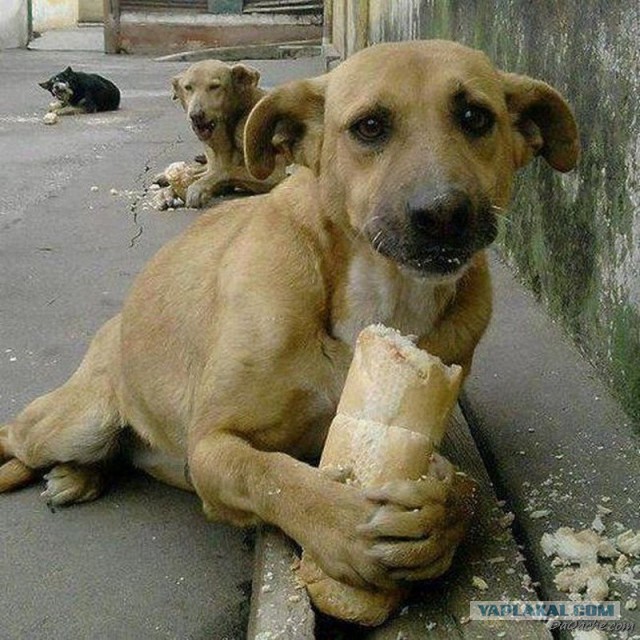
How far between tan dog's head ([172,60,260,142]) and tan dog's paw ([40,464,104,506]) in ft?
17.3

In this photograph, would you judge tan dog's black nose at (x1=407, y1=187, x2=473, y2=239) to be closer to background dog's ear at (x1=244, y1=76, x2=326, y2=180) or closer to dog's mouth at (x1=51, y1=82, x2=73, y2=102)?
background dog's ear at (x1=244, y1=76, x2=326, y2=180)

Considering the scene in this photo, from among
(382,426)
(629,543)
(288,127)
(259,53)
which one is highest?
(288,127)

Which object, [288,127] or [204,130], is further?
[204,130]

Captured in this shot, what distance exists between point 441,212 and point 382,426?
49 centimetres

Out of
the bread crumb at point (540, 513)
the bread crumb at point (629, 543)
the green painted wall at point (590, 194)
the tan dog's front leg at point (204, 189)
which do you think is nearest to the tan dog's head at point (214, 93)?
the tan dog's front leg at point (204, 189)

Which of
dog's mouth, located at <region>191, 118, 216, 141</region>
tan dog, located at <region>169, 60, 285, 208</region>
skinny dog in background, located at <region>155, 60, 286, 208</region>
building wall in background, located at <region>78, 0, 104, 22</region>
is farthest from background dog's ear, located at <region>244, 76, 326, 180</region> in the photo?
building wall in background, located at <region>78, 0, 104, 22</region>

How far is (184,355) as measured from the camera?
2.94 meters

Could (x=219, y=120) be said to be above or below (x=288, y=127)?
below

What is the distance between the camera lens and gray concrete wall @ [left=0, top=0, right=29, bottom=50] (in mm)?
22656

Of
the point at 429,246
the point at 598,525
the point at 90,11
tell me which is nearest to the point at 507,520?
the point at 598,525

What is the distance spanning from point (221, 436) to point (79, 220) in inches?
184

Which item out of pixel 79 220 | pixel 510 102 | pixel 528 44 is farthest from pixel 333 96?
pixel 79 220

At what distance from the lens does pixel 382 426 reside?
219 centimetres

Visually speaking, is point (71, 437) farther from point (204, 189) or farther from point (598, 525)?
point (204, 189)
